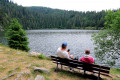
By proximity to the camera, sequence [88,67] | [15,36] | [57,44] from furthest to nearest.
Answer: [57,44]
[15,36]
[88,67]

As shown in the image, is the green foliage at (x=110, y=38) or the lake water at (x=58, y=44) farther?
the lake water at (x=58, y=44)

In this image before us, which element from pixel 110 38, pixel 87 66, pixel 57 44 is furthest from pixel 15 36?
pixel 57 44

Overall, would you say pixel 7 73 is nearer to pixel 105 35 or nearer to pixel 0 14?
pixel 105 35

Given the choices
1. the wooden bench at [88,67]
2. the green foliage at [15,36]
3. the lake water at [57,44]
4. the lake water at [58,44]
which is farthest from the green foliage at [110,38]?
the green foliage at [15,36]

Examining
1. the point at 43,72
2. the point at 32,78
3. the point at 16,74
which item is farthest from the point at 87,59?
the point at 16,74

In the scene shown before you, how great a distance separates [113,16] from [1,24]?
99551mm

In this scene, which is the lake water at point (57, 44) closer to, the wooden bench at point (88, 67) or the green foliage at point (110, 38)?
the green foliage at point (110, 38)

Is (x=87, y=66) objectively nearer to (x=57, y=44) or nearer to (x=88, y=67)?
(x=88, y=67)

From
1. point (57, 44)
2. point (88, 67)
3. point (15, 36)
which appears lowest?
point (57, 44)

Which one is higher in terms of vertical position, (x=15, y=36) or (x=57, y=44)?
(x=15, y=36)

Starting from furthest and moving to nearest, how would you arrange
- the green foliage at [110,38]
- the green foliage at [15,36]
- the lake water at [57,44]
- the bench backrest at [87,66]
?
1. the lake water at [57,44]
2. the green foliage at [15,36]
3. the green foliage at [110,38]
4. the bench backrest at [87,66]

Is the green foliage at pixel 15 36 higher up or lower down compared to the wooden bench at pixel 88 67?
higher up

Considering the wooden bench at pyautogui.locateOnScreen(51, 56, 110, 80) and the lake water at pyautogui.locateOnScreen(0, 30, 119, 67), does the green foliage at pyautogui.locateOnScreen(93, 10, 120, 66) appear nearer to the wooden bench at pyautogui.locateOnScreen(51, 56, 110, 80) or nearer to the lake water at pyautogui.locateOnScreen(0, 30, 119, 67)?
the lake water at pyautogui.locateOnScreen(0, 30, 119, 67)

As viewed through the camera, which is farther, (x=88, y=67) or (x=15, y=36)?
(x=15, y=36)
